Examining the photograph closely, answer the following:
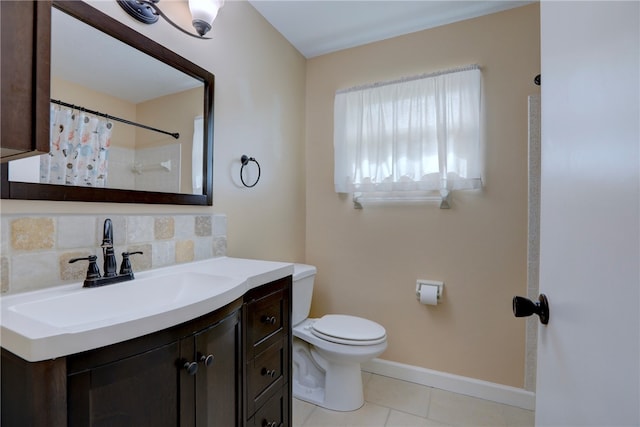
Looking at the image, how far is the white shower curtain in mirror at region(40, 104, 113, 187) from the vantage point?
0.96 meters

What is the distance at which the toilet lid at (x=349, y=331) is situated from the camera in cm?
169

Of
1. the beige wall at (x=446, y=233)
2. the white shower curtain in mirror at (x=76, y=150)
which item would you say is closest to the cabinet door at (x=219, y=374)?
the white shower curtain in mirror at (x=76, y=150)

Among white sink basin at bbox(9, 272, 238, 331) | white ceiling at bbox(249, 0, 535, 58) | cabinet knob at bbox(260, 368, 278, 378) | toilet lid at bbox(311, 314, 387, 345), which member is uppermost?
white ceiling at bbox(249, 0, 535, 58)

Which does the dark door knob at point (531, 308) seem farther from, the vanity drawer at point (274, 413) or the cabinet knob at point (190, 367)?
the vanity drawer at point (274, 413)

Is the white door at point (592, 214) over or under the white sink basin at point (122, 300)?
over

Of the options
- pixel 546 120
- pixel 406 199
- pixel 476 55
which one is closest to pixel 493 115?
pixel 476 55

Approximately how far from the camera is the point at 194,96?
4.78 ft

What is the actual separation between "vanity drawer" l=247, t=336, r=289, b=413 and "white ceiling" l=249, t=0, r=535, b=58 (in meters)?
1.93

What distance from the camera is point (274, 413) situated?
4.22 ft

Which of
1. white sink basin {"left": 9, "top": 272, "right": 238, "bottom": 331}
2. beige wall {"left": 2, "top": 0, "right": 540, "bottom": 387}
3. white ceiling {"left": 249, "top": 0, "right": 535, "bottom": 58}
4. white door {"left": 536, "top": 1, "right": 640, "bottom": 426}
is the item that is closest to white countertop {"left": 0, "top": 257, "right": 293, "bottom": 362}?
white sink basin {"left": 9, "top": 272, "right": 238, "bottom": 331}

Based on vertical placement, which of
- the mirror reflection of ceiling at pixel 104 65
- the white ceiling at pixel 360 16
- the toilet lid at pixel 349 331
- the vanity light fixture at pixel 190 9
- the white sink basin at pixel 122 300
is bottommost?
the toilet lid at pixel 349 331

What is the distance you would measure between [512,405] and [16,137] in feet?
8.39

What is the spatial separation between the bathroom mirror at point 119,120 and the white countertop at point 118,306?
0.31 meters

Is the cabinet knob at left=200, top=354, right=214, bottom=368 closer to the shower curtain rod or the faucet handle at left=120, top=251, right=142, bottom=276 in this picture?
the faucet handle at left=120, top=251, right=142, bottom=276
